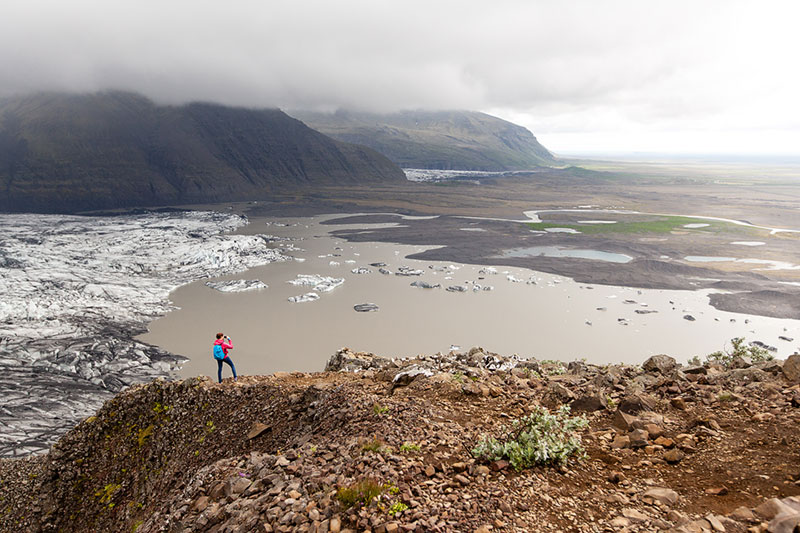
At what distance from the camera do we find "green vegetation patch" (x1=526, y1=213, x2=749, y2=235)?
61.8m

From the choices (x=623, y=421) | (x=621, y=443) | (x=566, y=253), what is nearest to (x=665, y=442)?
(x=621, y=443)

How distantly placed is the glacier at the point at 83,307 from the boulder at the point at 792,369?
2097 cm

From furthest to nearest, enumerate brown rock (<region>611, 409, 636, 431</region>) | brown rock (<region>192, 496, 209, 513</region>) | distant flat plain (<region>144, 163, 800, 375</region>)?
distant flat plain (<region>144, 163, 800, 375</region>)
brown rock (<region>611, 409, 636, 431</region>)
brown rock (<region>192, 496, 209, 513</region>)

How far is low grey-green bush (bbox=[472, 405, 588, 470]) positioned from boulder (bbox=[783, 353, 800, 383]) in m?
3.77

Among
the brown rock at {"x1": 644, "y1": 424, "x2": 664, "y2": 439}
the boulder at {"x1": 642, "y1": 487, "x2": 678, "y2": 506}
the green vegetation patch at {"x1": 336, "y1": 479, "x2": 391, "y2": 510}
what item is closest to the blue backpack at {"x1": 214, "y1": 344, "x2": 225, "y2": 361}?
the green vegetation patch at {"x1": 336, "y1": 479, "x2": 391, "y2": 510}

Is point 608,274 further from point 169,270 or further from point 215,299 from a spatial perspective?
point 169,270

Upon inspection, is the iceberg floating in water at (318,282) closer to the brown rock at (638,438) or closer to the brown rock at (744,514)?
the brown rock at (638,438)

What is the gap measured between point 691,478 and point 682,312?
31231 mm

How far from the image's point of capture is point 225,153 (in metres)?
120

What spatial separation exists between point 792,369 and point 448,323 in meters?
22.8

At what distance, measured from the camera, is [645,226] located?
6384 centimetres

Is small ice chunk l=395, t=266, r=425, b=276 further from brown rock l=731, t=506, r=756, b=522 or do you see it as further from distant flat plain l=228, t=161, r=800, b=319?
brown rock l=731, t=506, r=756, b=522

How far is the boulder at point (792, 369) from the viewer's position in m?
6.59

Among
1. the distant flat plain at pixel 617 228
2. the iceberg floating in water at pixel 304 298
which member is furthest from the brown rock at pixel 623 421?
the distant flat plain at pixel 617 228
